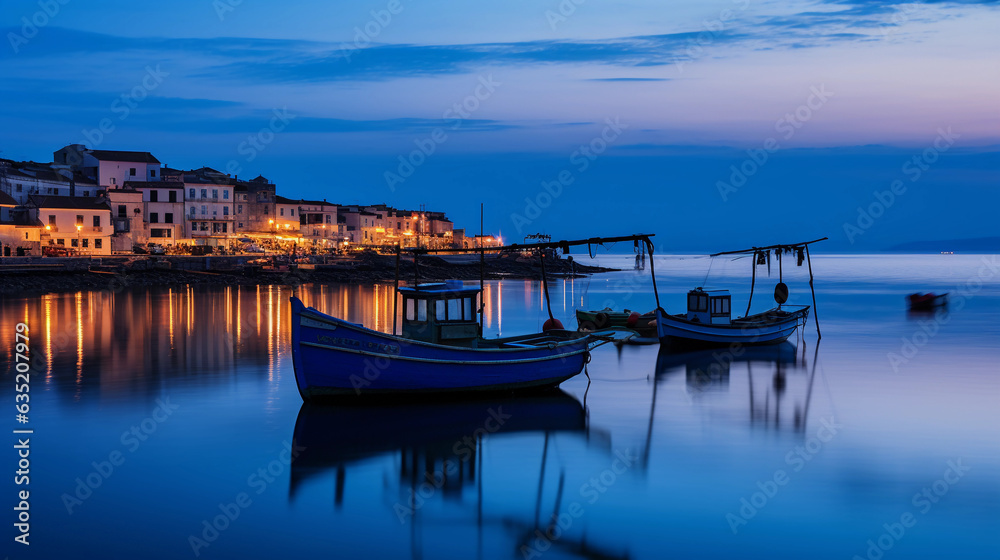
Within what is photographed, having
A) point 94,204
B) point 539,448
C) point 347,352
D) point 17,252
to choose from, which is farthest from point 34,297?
point 539,448

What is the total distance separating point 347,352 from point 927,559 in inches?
431

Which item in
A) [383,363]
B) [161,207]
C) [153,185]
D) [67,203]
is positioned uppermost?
[153,185]

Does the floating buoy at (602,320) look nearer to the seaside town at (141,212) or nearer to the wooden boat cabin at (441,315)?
the wooden boat cabin at (441,315)

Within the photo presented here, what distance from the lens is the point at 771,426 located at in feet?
60.6

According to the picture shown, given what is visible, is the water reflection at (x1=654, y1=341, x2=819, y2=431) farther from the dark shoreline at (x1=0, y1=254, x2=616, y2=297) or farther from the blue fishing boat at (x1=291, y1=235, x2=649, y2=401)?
the dark shoreline at (x1=0, y1=254, x2=616, y2=297)

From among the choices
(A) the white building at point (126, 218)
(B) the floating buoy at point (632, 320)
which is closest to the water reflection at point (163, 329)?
(B) the floating buoy at point (632, 320)

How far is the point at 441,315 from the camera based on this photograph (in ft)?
63.5

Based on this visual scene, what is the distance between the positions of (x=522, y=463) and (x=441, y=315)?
5.13m

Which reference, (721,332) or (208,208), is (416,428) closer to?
(721,332)

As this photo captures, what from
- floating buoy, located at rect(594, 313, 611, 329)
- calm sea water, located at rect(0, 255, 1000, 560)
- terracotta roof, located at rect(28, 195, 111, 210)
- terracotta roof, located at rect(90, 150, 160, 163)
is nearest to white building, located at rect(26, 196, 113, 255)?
terracotta roof, located at rect(28, 195, 111, 210)

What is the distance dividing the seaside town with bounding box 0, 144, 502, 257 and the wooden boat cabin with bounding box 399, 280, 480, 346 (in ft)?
167

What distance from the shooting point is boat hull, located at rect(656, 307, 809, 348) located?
28.8m

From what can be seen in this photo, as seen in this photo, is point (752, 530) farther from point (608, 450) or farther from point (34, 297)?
point (34, 297)

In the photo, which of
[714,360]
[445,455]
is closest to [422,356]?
[445,455]
